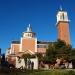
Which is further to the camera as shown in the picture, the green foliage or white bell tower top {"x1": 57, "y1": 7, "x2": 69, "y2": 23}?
white bell tower top {"x1": 57, "y1": 7, "x2": 69, "y2": 23}

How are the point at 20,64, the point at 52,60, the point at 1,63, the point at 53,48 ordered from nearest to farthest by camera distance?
the point at 1,63 → the point at 20,64 → the point at 52,60 → the point at 53,48

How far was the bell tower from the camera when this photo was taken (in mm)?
78125

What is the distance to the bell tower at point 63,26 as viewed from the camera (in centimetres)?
7812

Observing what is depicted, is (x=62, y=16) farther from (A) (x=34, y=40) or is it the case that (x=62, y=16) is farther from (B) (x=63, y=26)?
(A) (x=34, y=40)

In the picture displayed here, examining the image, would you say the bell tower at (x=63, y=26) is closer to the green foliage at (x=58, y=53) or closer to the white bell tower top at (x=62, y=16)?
the white bell tower top at (x=62, y=16)

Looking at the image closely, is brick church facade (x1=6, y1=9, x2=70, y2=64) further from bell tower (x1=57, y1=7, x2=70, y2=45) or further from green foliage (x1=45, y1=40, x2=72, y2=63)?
green foliage (x1=45, y1=40, x2=72, y2=63)

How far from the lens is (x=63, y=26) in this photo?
7994cm

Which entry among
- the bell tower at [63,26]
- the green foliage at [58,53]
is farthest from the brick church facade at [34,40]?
the green foliage at [58,53]

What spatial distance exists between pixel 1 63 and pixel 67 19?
59.2 metres

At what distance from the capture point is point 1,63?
26.1 m

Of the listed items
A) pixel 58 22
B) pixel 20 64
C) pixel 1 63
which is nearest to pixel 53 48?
pixel 20 64

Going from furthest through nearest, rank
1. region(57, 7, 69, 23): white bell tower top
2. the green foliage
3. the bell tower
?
region(57, 7, 69, 23): white bell tower top, the bell tower, the green foliage

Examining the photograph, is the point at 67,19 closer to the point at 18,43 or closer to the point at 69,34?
the point at 69,34

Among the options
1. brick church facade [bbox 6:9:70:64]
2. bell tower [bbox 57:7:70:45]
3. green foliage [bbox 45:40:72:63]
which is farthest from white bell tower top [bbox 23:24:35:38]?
green foliage [bbox 45:40:72:63]
